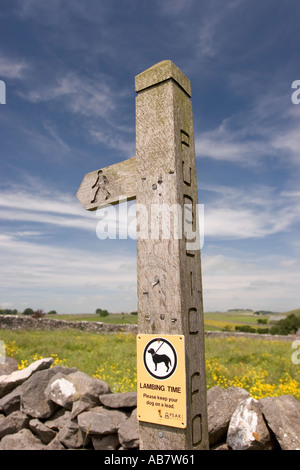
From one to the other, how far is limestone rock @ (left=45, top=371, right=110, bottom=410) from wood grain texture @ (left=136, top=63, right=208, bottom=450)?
2.37 meters

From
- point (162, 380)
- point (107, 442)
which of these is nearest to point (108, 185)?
point (162, 380)

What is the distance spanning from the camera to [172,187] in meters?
2.65

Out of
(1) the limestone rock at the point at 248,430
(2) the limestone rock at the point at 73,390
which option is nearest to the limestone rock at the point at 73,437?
(2) the limestone rock at the point at 73,390

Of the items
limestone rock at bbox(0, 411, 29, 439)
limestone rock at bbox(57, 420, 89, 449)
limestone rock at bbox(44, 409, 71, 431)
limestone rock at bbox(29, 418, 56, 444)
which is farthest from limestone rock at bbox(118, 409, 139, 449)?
limestone rock at bbox(0, 411, 29, 439)

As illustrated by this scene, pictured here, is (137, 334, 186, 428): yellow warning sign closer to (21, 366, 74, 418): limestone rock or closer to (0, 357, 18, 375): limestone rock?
(21, 366, 74, 418): limestone rock

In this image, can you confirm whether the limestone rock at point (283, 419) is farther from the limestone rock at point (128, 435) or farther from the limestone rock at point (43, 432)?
the limestone rock at point (43, 432)

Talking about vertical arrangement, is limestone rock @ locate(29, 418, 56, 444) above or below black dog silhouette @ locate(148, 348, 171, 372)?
below

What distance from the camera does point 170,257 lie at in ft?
8.47

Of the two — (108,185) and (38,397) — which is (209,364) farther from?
(108,185)

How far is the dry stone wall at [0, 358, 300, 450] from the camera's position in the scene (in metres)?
3.47

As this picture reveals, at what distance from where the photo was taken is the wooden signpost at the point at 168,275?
2.47 m

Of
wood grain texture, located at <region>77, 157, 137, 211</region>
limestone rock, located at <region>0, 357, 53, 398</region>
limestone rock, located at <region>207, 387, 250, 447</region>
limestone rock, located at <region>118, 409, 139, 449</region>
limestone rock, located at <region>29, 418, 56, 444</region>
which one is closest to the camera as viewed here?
wood grain texture, located at <region>77, 157, 137, 211</region>
